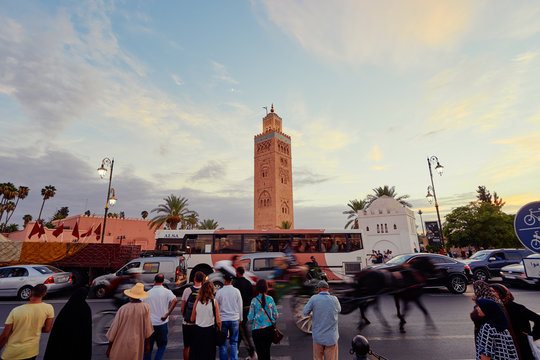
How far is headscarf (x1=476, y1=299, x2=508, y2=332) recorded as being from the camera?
3037 mm

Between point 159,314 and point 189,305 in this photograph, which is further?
point 159,314

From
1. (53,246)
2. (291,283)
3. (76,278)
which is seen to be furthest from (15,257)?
(291,283)

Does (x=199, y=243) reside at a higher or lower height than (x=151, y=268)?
higher

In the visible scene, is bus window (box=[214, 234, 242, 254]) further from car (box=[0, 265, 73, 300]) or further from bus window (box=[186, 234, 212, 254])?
car (box=[0, 265, 73, 300])

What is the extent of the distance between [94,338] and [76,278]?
10283 mm

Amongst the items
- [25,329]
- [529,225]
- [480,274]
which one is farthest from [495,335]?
[480,274]

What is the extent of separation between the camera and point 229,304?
4.93m

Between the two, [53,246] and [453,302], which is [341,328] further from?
[53,246]

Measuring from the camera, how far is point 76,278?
46.3ft

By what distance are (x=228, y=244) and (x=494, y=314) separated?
1347 cm

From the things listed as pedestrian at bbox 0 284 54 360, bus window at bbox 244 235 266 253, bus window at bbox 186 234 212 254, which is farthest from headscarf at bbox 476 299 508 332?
bus window at bbox 186 234 212 254

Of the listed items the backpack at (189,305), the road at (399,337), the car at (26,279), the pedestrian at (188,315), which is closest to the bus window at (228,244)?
the road at (399,337)

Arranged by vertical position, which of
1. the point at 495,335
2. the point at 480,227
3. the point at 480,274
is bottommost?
the point at 480,274

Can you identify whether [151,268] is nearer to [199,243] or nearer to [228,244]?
[199,243]
